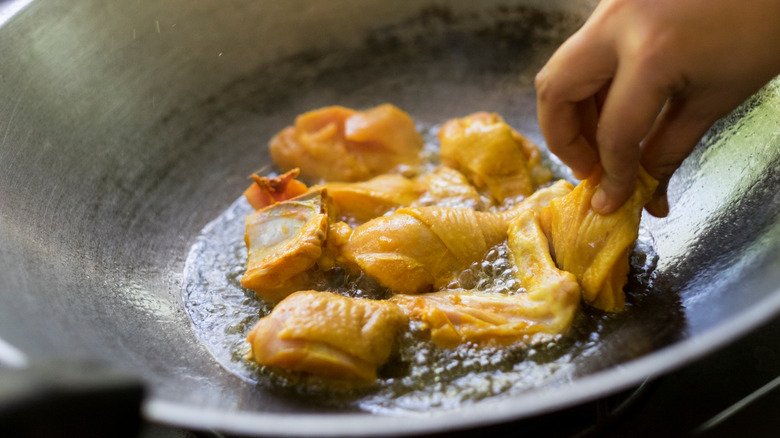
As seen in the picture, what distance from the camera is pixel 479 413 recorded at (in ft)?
2.38

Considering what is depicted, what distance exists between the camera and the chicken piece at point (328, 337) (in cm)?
105

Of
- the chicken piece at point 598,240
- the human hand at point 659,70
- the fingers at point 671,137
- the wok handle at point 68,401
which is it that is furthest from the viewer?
the chicken piece at point 598,240

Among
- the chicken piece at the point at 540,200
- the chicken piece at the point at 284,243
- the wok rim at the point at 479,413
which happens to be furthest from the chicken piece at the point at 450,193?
the wok rim at the point at 479,413

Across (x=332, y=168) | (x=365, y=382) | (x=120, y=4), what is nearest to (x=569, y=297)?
(x=365, y=382)

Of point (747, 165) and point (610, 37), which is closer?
point (610, 37)

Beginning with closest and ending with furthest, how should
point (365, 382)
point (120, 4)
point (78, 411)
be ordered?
point (78, 411)
point (365, 382)
point (120, 4)

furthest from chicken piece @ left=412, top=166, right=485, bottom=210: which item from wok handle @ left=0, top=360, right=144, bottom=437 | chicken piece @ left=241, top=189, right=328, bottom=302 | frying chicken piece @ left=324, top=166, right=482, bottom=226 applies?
wok handle @ left=0, top=360, right=144, bottom=437

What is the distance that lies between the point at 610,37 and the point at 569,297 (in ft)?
1.52

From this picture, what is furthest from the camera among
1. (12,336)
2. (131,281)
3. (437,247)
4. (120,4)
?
(120,4)

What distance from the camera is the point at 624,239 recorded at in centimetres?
113

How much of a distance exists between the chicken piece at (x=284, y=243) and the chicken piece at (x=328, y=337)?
12 centimetres

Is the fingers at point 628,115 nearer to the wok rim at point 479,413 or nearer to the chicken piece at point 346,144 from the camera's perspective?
the wok rim at point 479,413

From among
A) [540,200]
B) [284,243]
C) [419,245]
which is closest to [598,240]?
[540,200]

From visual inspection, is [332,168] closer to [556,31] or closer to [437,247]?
[437,247]
